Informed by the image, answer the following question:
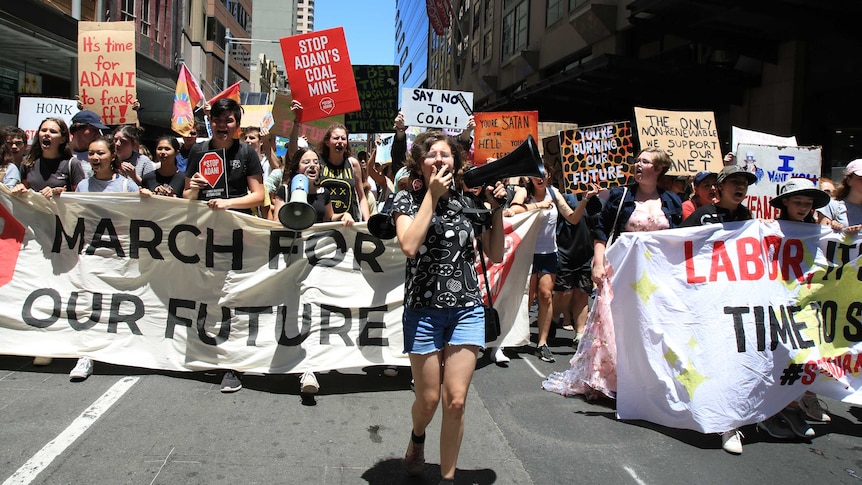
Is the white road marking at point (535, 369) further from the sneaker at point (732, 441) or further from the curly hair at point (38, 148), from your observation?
the curly hair at point (38, 148)

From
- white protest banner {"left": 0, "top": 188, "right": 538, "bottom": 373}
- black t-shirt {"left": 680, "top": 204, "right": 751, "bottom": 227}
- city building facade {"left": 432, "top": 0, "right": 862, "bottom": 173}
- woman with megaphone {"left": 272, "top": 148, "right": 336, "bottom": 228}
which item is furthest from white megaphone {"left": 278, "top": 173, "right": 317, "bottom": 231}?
city building facade {"left": 432, "top": 0, "right": 862, "bottom": 173}

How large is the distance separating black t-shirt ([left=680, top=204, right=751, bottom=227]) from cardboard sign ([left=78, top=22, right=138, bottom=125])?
596 cm

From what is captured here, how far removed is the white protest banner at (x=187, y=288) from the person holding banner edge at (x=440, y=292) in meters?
1.90

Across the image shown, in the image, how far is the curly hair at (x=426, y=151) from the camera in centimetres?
321

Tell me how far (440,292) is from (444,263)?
14cm

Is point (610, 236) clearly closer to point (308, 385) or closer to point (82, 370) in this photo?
point (308, 385)

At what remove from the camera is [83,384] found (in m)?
4.68

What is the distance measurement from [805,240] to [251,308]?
3962 millimetres

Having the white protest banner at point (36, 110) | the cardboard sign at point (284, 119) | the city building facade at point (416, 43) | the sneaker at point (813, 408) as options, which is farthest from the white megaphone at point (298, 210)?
the city building facade at point (416, 43)

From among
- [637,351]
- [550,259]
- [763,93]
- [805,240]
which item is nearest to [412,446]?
[637,351]

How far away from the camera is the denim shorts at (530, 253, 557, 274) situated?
21.3 ft

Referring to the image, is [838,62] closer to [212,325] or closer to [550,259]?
[550,259]

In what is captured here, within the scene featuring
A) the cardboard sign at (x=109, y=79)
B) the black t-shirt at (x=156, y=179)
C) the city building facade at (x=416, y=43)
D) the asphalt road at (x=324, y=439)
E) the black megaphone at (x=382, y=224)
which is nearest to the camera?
the black megaphone at (x=382, y=224)

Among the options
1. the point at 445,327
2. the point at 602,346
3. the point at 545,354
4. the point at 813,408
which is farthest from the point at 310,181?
the point at 813,408
